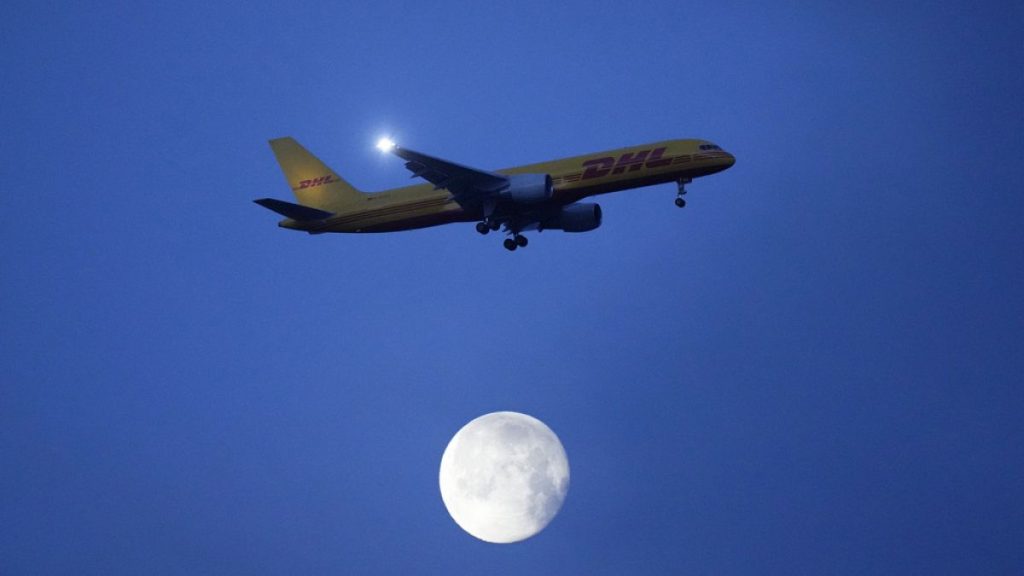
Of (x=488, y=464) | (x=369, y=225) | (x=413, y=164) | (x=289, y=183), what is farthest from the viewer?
(x=289, y=183)

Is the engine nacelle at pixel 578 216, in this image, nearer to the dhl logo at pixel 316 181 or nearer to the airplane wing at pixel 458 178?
the airplane wing at pixel 458 178

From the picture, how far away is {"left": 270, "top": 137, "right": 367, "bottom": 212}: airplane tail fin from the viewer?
58.7 m

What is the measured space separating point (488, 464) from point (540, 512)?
3.96 m

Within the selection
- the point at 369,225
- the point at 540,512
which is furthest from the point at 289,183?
the point at 540,512

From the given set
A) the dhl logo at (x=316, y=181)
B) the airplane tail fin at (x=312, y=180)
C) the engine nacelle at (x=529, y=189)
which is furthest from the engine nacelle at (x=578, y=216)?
the dhl logo at (x=316, y=181)

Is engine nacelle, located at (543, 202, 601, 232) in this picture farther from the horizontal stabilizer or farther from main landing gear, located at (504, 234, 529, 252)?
the horizontal stabilizer

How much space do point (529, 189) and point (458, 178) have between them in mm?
3689

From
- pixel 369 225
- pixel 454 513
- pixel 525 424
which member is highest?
pixel 369 225

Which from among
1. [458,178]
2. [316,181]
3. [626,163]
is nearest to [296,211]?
[316,181]

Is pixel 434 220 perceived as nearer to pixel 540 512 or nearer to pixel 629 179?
pixel 629 179

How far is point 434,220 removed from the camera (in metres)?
53.4

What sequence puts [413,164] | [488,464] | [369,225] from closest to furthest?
1. [413,164]
2. [488,464]
3. [369,225]

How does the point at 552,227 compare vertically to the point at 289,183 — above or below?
below

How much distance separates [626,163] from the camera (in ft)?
161
